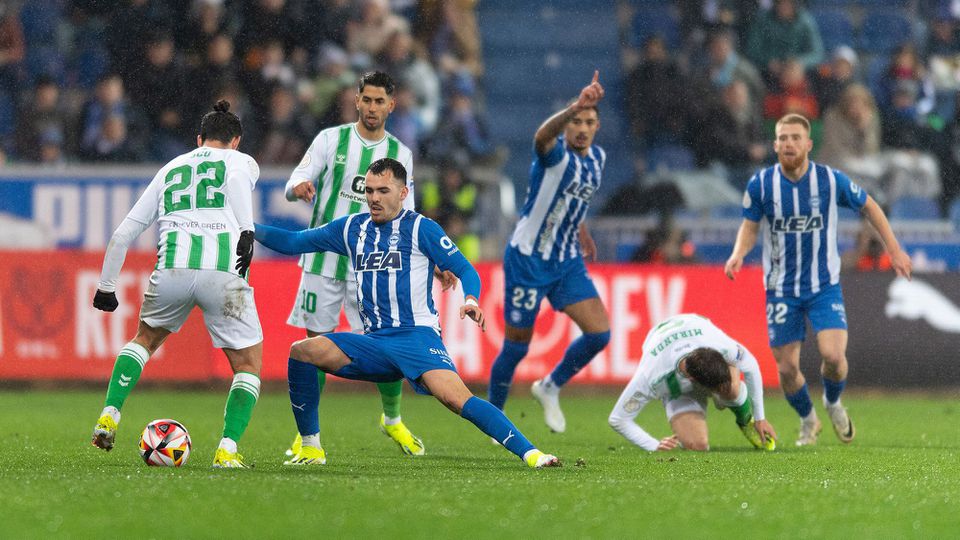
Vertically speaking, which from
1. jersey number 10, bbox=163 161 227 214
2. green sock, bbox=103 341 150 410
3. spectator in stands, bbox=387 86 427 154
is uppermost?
spectator in stands, bbox=387 86 427 154

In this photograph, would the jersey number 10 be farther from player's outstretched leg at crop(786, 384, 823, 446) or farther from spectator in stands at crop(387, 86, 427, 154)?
spectator in stands at crop(387, 86, 427, 154)

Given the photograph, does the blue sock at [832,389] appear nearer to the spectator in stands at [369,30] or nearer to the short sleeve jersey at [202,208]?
the short sleeve jersey at [202,208]

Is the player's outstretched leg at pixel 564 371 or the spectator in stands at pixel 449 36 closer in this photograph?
the player's outstretched leg at pixel 564 371

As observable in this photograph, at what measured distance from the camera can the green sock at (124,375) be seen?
285 inches

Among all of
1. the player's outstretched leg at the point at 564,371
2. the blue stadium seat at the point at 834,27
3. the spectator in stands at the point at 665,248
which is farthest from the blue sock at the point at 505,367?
the blue stadium seat at the point at 834,27

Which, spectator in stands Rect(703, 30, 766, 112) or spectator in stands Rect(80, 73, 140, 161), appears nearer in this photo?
spectator in stands Rect(80, 73, 140, 161)

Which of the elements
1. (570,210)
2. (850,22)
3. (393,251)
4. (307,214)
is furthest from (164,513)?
(850,22)

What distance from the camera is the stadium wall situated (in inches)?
544

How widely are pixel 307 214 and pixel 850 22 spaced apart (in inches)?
327

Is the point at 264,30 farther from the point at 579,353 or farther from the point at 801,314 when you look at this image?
the point at 801,314

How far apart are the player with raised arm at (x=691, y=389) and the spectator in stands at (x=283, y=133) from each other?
806 centimetres

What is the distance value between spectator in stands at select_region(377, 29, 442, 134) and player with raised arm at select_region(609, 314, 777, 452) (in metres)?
8.33

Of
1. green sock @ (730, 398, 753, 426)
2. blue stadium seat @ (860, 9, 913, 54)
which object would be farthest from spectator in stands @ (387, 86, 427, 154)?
green sock @ (730, 398, 753, 426)

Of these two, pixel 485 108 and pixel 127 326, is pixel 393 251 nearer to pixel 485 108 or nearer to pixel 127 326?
pixel 127 326
